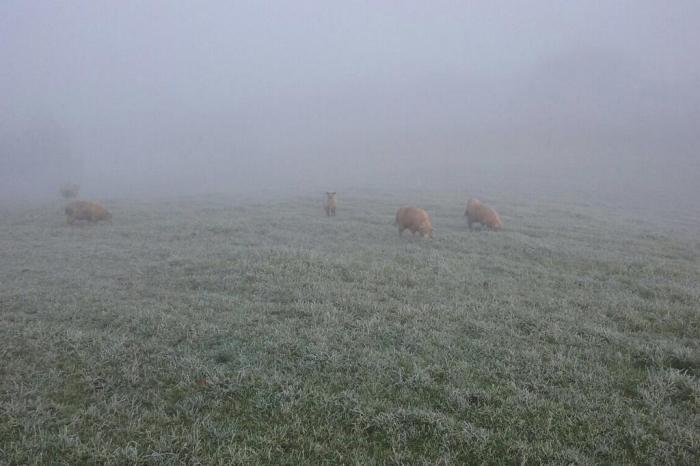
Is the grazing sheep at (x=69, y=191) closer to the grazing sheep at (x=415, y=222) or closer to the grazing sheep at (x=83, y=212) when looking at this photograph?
the grazing sheep at (x=83, y=212)

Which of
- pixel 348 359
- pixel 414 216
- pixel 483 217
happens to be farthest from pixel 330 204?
pixel 348 359

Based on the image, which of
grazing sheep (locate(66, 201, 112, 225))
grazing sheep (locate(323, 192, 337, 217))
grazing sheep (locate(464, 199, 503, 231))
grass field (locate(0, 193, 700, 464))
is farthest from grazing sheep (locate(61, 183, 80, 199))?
grazing sheep (locate(464, 199, 503, 231))

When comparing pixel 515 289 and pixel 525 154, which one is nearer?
pixel 515 289

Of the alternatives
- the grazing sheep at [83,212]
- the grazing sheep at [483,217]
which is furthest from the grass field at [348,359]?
the grazing sheep at [83,212]

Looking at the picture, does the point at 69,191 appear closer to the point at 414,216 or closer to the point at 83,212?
the point at 83,212

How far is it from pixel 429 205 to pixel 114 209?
66.2 feet

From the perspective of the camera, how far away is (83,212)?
1917 centimetres

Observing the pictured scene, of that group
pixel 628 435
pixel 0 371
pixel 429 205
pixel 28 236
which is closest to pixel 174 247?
pixel 28 236

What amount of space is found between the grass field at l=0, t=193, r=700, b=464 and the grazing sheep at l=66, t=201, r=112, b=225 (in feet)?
21.6

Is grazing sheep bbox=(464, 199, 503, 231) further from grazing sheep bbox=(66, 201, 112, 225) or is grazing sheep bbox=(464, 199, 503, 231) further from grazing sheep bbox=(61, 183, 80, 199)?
grazing sheep bbox=(61, 183, 80, 199)

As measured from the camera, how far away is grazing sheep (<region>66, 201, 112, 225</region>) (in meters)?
19.1

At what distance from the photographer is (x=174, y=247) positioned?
14609 mm

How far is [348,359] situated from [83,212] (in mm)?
18398

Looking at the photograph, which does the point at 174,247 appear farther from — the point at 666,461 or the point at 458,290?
the point at 666,461
